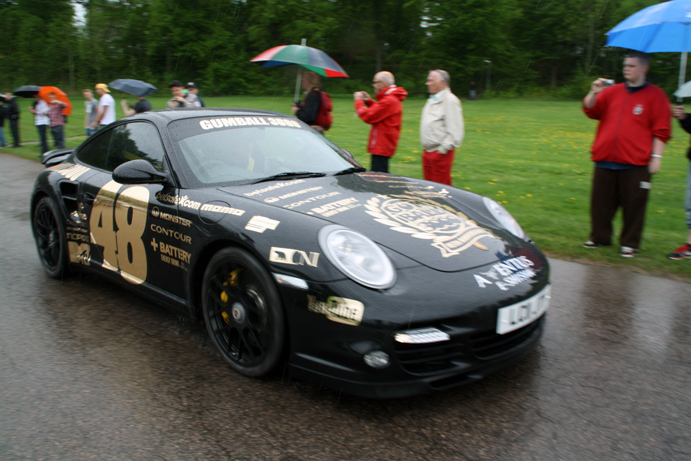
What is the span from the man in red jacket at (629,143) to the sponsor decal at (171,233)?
13.9 feet

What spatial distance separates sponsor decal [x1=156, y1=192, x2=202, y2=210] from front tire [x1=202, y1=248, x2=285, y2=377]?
14.3 inches

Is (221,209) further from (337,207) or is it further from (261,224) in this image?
(337,207)

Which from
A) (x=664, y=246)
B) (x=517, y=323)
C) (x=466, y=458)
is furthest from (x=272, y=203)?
(x=664, y=246)

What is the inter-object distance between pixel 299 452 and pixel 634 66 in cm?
476

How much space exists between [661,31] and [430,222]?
370cm

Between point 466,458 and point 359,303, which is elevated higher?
point 359,303

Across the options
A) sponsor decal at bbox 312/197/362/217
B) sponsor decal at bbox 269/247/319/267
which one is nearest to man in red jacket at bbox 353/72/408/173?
sponsor decal at bbox 312/197/362/217

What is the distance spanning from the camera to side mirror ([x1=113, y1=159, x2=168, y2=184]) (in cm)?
329

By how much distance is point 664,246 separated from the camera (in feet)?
19.4

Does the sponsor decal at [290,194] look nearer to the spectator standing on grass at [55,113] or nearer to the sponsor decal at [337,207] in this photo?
the sponsor decal at [337,207]

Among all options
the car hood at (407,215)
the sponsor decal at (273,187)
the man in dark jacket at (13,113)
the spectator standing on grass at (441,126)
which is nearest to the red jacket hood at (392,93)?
the spectator standing on grass at (441,126)

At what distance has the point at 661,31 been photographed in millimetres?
5262

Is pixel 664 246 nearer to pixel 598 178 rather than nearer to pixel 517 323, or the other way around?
pixel 598 178

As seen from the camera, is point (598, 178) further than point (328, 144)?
Yes
